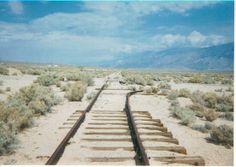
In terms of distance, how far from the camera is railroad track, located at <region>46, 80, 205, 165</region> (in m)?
5.62

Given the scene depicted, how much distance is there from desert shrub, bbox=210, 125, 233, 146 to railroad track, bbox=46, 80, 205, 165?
1.20m

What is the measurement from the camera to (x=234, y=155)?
22.4 feet

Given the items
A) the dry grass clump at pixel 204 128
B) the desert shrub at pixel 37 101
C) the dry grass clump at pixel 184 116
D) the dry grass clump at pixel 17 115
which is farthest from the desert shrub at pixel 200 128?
the desert shrub at pixel 37 101

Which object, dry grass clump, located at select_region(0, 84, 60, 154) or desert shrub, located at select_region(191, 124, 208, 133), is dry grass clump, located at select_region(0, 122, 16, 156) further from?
desert shrub, located at select_region(191, 124, 208, 133)

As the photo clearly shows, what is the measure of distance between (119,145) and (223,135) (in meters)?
2.72

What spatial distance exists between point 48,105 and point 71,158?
19.7 feet

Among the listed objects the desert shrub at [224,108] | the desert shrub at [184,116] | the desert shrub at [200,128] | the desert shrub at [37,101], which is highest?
the desert shrub at [37,101]

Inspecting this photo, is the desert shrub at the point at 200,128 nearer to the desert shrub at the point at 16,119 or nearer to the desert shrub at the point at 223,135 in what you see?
the desert shrub at the point at 223,135

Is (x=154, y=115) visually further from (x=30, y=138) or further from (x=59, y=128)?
(x=30, y=138)

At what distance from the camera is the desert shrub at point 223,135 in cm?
765

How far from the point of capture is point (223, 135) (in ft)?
25.2

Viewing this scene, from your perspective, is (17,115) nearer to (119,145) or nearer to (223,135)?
(119,145)

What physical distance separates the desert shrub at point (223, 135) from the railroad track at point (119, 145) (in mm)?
1202

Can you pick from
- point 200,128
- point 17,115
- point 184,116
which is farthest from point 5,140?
point 184,116
